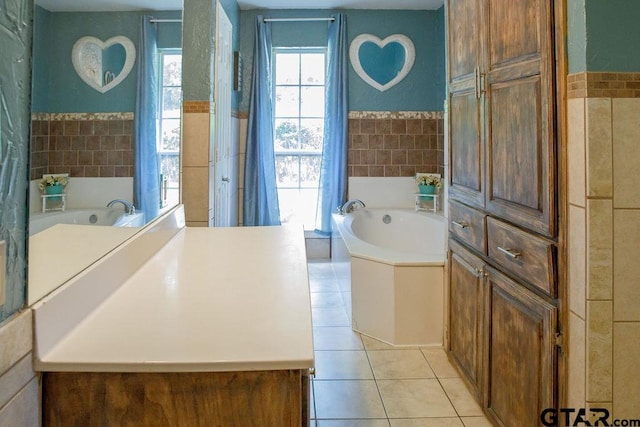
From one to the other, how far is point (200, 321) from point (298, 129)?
13.8ft

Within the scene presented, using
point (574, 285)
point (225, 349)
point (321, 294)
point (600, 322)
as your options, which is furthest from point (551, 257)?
point (321, 294)

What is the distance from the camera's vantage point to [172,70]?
2373 mm

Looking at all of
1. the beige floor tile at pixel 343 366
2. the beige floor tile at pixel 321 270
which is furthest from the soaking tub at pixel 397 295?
the beige floor tile at pixel 321 270

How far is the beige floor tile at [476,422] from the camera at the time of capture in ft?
6.76

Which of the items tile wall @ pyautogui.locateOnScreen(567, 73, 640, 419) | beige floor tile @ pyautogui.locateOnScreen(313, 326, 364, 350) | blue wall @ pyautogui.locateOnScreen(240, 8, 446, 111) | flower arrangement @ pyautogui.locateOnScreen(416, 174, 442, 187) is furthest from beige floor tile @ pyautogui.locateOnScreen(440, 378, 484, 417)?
blue wall @ pyautogui.locateOnScreen(240, 8, 446, 111)

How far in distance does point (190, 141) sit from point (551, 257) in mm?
2279

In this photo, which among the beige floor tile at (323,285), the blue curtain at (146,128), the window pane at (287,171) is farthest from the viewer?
the window pane at (287,171)

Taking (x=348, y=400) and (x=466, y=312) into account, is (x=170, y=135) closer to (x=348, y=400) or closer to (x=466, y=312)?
(x=348, y=400)

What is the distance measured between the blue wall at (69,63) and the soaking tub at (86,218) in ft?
0.71

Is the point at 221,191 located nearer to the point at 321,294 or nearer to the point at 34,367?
the point at 321,294

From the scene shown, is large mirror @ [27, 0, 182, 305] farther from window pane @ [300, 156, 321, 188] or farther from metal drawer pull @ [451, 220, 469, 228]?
window pane @ [300, 156, 321, 188]

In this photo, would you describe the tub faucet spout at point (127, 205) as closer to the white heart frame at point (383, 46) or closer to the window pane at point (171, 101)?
the window pane at point (171, 101)

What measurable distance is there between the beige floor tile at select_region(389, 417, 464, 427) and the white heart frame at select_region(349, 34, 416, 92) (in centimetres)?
354

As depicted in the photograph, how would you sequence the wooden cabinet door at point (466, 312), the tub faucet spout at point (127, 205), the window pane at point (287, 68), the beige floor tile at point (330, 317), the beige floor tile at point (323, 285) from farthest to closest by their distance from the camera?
the window pane at point (287, 68) < the beige floor tile at point (323, 285) < the beige floor tile at point (330, 317) < the wooden cabinet door at point (466, 312) < the tub faucet spout at point (127, 205)
